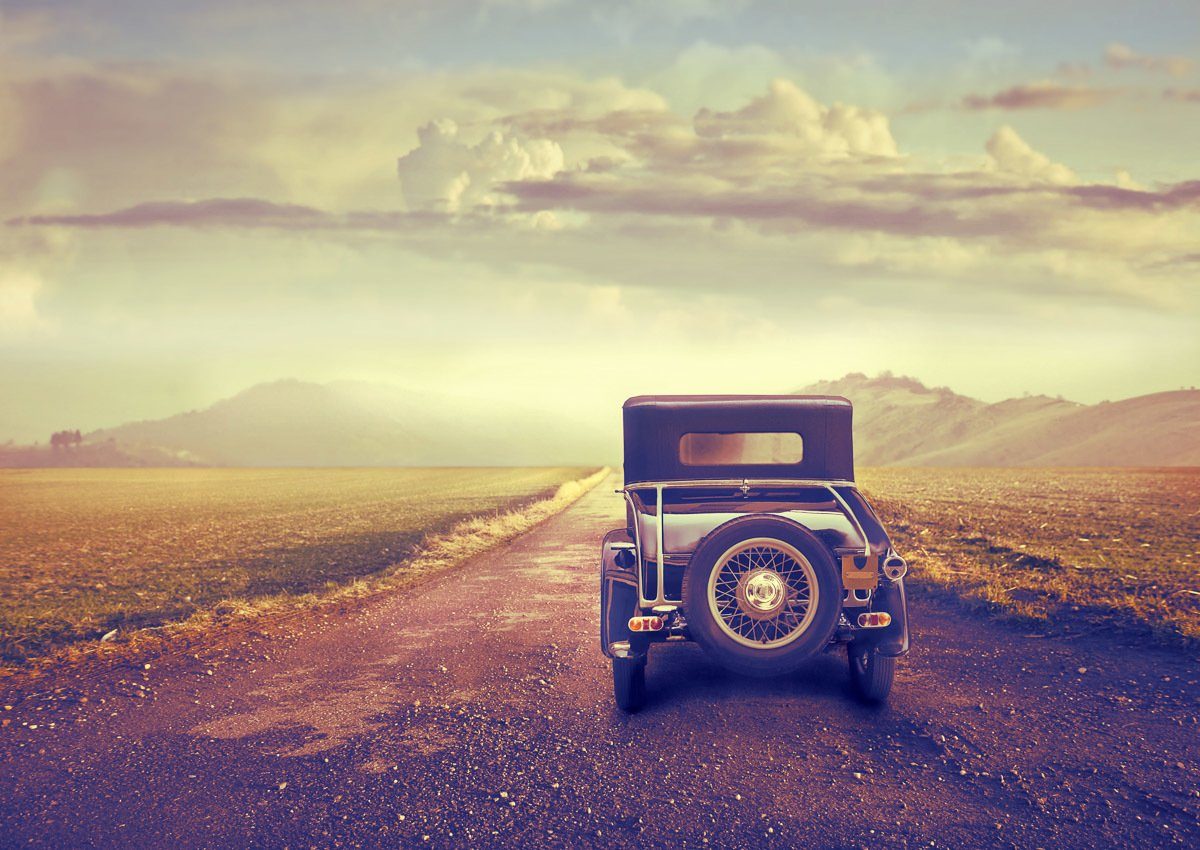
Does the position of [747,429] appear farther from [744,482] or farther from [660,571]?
[660,571]

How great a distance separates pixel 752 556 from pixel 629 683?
1.44 m

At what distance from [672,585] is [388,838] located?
2.69 meters

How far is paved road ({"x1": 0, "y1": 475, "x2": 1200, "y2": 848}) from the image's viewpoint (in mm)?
4539

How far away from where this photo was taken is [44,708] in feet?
23.4

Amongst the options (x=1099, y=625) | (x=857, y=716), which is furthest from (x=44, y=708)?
(x=1099, y=625)

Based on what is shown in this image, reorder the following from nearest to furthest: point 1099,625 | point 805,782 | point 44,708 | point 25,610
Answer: point 805,782 < point 44,708 < point 1099,625 < point 25,610

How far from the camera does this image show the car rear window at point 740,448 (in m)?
8.19

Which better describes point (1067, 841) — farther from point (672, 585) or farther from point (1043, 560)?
point (1043, 560)

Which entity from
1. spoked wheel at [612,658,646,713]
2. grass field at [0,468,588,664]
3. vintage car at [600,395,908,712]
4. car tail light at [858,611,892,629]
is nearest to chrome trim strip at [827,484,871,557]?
vintage car at [600,395,908,712]

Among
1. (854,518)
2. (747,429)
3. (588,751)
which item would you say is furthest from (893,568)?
(588,751)

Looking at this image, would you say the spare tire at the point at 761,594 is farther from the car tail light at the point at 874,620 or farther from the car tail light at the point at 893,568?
the car tail light at the point at 893,568

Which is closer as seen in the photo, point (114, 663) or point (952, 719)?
point (952, 719)

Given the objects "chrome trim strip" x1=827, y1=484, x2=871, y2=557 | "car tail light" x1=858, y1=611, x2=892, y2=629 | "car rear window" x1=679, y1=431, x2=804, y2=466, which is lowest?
"car tail light" x1=858, y1=611, x2=892, y2=629

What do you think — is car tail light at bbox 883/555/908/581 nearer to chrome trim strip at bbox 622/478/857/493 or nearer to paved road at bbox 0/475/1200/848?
paved road at bbox 0/475/1200/848
